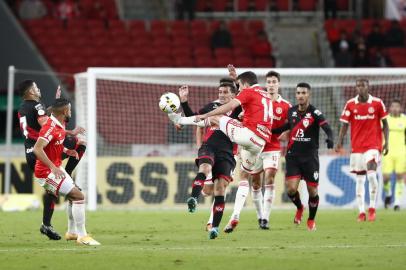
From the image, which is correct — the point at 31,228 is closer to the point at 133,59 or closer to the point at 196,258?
the point at 196,258

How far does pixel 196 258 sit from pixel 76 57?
61.5ft

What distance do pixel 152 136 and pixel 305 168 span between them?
8787 mm

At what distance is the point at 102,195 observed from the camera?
2361 centimetres

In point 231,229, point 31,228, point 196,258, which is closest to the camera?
point 196,258

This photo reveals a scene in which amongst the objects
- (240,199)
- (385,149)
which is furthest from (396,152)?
(240,199)

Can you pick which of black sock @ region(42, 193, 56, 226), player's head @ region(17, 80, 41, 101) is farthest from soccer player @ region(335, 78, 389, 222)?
player's head @ region(17, 80, 41, 101)

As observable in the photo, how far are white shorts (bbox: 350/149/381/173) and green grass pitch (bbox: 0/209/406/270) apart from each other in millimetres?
852

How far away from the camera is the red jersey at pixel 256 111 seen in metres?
13.7

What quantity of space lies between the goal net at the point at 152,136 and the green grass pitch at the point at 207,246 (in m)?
5.10

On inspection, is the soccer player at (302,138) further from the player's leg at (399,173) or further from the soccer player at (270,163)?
the player's leg at (399,173)

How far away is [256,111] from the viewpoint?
45.1ft


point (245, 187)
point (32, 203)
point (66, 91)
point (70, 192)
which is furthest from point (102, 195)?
point (70, 192)

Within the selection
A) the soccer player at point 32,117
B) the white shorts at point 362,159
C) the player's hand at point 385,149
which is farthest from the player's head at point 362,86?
the soccer player at point 32,117

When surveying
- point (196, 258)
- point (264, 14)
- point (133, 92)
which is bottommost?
point (196, 258)
